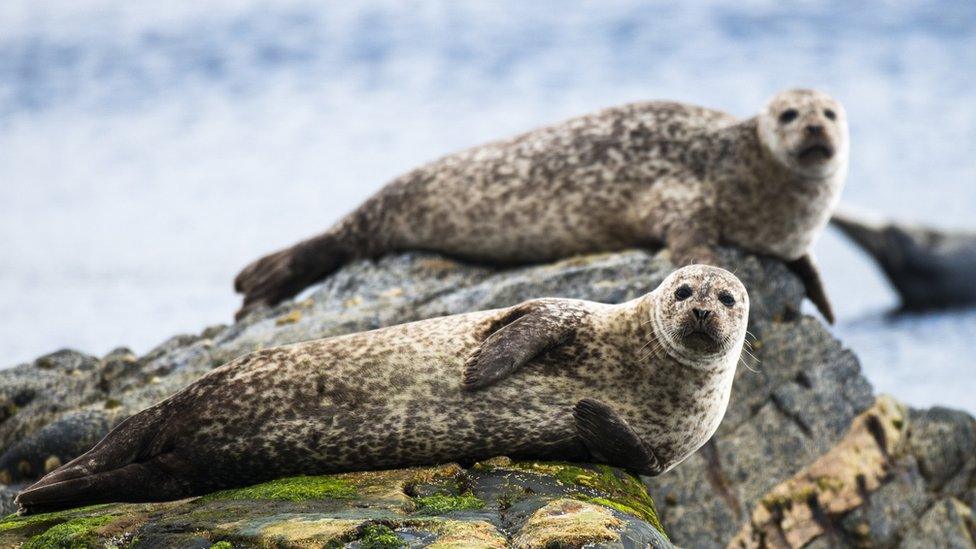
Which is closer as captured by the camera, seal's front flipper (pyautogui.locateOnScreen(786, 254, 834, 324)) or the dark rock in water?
seal's front flipper (pyautogui.locateOnScreen(786, 254, 834, 324))

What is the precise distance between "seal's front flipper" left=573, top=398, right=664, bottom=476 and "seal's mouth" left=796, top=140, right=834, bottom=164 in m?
3.76

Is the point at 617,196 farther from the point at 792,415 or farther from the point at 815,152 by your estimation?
the point at 792,415

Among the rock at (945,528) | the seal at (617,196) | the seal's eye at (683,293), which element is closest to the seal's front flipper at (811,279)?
the seal at (617,196)

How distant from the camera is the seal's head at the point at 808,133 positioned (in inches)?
358

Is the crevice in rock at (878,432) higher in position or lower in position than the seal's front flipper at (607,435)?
lower

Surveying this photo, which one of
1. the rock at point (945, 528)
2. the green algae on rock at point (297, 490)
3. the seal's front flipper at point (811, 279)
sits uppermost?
the green algae on rock at point (297, 490)

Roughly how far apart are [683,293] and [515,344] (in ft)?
2.78

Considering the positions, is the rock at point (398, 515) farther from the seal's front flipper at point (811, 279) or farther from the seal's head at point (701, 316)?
the seal's front flipper at point (811, 279)

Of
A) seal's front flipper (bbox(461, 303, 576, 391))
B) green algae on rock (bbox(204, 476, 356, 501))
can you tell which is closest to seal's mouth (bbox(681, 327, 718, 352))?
seal's front flipper (bbox(461, 303, 576, 391))

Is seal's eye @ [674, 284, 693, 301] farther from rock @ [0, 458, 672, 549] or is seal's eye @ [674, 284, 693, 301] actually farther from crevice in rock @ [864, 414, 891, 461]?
crevice in rock @ [864, 414, 891, 461]

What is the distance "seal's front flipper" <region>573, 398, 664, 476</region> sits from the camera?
5957 millimetres

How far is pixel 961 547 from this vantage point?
30.8ft

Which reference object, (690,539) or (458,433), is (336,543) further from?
(690,539)

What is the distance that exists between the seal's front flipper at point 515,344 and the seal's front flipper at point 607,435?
1.15 ft
